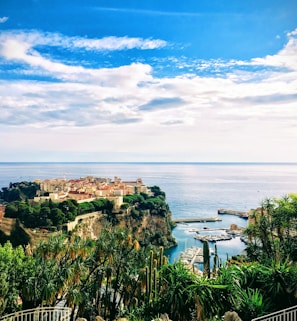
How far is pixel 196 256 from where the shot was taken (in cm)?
3466

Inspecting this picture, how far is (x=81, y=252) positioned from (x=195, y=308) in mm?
6500

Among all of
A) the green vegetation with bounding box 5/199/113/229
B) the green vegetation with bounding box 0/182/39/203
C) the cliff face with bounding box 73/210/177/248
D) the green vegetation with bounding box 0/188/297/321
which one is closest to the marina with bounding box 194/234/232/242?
the cliff face with bounding box 73/210/177/248

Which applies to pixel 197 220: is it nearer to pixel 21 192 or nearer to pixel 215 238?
pixel 215 238

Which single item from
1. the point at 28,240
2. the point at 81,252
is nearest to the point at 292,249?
the point at 81,252

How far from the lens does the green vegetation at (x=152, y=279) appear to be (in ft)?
21.7

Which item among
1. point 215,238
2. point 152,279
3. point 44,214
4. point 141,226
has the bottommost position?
point 215,238

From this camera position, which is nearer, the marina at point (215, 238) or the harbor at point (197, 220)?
the marina at point (215, 238)

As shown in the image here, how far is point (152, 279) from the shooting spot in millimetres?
10516

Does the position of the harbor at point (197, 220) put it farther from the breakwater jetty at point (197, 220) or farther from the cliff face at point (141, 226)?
the cliff face at point (141, 226)

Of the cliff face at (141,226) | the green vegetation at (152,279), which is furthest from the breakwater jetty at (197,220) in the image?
the green vegetation at (152,279)

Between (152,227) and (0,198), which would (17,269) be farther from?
(0,198)

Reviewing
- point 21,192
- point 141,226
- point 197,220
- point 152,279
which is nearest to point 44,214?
point 141,226

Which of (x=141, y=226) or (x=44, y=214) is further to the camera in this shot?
(x=141, y=226)

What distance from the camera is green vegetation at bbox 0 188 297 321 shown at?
660 centimetres
